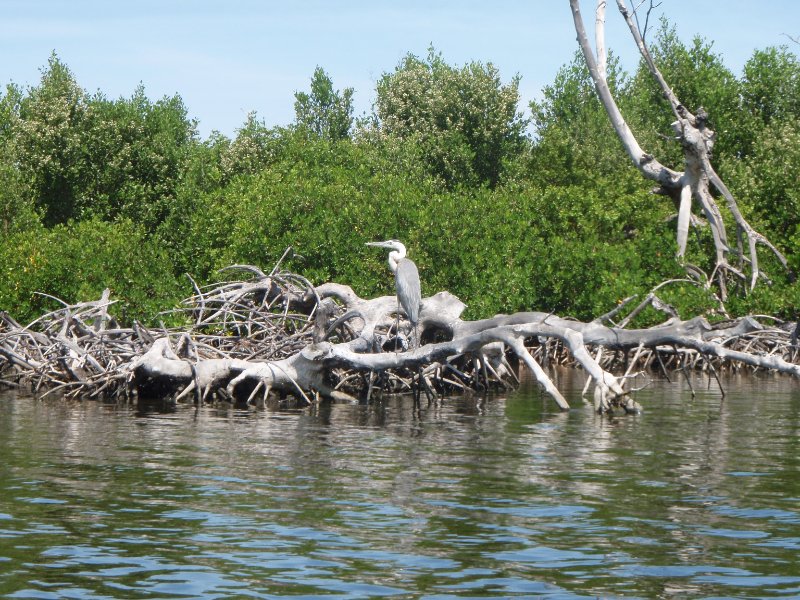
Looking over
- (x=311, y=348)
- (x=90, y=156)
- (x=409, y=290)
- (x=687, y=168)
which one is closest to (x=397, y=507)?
(x=311, y=348)

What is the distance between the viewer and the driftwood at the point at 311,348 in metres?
19.1

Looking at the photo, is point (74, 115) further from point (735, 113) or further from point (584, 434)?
point (584, 434)

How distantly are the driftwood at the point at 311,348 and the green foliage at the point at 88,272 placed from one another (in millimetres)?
2272

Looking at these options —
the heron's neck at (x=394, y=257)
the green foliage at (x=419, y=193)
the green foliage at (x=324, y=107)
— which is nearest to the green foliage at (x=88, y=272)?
the green foliage at (x=419, y=193)

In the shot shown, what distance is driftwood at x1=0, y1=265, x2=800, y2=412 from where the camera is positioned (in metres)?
19.1

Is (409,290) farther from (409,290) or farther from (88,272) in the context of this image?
(88,272)

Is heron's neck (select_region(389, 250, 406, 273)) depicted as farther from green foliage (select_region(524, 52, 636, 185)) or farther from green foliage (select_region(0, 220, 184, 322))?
green foliage (select_region(524, 52, 636, 185))

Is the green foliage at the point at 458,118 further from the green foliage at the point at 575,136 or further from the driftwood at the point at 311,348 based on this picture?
the driftwood at the point at 311,348

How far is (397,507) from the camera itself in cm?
1109

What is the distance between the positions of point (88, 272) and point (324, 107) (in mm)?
48351

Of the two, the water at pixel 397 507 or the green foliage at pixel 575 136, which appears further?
the green foliage at pixel 575 136

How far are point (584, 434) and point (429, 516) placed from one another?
6.45 m

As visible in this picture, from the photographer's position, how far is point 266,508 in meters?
11.0

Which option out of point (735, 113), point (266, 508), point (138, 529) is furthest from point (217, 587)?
point (735, 113)
